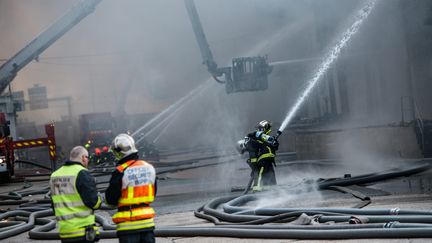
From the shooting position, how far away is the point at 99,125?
32844mm

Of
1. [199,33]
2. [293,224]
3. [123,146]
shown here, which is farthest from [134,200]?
[199,33]

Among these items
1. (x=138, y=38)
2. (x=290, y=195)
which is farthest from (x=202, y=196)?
(x=138, y=38)

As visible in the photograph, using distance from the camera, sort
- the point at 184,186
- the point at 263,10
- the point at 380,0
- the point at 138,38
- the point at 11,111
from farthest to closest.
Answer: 1. the point at 138,38
2. the point at 263,10
3. the point at 11,111
4. the point at 380,0
5. the point at 184,186

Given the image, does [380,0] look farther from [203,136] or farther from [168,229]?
[203,136]

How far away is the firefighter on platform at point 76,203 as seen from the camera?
5898 mm

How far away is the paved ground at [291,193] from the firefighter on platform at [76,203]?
8.18ft

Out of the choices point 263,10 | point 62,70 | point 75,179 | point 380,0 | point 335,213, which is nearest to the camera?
point 75,179

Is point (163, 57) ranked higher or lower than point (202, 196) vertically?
higher

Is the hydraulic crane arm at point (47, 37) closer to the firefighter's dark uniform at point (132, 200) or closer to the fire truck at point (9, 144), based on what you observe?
the fire truck at point (9, 144)

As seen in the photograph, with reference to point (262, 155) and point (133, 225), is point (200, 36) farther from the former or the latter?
point (133, 225)

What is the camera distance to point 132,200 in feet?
18.6

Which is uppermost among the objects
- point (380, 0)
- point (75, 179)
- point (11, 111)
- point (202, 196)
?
point (380, 0)

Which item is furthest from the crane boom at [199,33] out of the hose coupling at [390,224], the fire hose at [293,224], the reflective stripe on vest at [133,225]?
the reflective stripe on vest at [133,225]

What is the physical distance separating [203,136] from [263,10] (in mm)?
14385
